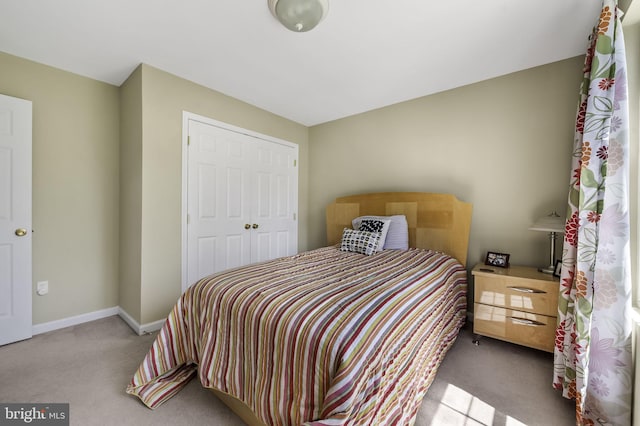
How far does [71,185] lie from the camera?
2451mm

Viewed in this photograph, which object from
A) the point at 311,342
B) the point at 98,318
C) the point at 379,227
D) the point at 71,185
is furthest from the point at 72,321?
the point at 379,227

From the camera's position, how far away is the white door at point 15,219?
6.77 ft

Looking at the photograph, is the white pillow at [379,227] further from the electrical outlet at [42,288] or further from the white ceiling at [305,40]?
the electrical outlet at [42,288]

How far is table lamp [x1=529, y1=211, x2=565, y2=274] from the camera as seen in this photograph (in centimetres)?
192

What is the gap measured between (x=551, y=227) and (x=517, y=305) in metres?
0.64

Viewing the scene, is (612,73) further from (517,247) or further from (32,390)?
(32,390)

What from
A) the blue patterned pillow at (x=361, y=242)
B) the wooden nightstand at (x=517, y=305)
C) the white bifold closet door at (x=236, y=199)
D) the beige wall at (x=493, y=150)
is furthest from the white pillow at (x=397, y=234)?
the white bifold closet door at (x=236, y=199)

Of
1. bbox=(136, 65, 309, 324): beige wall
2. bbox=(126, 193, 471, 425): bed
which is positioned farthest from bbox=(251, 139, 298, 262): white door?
bbox=(126, 193, 471, 425): bed

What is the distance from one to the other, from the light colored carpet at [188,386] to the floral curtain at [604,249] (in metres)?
0.26

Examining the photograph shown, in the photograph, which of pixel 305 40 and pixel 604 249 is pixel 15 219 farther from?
pixel 604 249

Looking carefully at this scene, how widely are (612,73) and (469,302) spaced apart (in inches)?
81.2

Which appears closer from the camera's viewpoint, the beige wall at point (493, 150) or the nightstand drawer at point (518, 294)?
the nightstand drawer at point (518, 294)

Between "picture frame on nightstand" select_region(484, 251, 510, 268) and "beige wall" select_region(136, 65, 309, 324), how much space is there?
2931 millimetres

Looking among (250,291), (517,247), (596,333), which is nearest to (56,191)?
(250,291)
